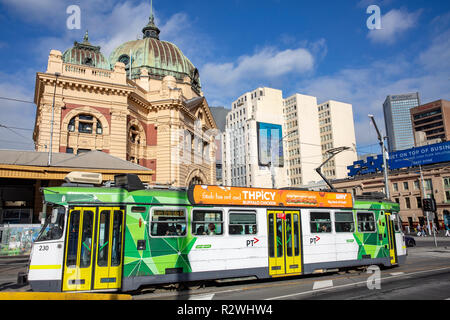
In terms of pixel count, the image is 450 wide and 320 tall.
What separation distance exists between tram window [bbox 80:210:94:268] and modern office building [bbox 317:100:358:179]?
101m

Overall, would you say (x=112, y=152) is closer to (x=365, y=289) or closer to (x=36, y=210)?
(x=36, y=210)

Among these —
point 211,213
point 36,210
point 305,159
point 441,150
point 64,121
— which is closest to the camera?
point 211,213

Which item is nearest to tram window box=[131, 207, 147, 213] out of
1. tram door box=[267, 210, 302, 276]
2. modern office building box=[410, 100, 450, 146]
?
tram door box=[267, 210, 302, 276]

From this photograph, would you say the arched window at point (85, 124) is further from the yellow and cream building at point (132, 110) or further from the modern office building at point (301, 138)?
the modern office building at point (301, 138)

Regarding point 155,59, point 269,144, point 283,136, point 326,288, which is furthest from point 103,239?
point 283,136

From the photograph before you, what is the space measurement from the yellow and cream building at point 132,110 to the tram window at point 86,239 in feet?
51.6

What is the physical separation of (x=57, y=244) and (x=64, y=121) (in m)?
23.5

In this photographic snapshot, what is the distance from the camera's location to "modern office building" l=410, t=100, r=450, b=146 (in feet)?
410

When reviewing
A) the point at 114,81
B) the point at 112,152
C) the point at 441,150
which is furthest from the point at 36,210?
the point at 441,150

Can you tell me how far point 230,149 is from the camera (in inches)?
4441

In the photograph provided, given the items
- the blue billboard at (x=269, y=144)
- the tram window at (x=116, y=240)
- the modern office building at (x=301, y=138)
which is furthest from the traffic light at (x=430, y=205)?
the modern office building at (x=301, y=138)

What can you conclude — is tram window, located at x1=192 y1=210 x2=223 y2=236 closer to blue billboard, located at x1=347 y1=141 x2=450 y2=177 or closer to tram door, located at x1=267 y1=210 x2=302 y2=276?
tram door, located at x1=267 y1=210 x2=302 y2=276

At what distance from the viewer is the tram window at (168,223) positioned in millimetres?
10203
